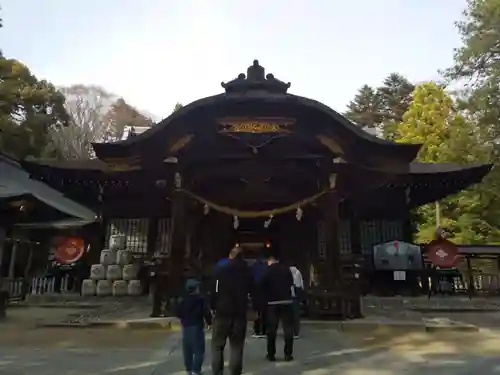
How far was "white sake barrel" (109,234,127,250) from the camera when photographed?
16.5 meters

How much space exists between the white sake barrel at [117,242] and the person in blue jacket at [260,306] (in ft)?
26.3

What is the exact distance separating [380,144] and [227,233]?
630cm

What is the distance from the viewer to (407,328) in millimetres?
10391

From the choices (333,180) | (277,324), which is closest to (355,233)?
(333,180)

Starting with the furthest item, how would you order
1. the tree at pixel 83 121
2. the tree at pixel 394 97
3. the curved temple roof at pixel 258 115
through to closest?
the tree at pixel 394 97 → the tree at pixel 83 121 → the curved temple roof at pixel 258 115

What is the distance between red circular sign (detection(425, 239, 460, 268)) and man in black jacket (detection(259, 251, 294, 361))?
968cm

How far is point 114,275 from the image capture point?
16.0 meters

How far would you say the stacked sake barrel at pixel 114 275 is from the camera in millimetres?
15867

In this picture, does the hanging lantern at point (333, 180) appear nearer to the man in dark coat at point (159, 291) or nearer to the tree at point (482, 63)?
the man in dark coat at point (159, 291)

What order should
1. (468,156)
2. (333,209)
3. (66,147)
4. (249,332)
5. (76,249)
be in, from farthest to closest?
(66,147) → (468,156) → (76,249) → (333,209) → (249,332)

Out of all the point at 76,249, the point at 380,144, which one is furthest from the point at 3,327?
the point at 380,144

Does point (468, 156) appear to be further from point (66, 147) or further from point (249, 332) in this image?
point (66, 147)

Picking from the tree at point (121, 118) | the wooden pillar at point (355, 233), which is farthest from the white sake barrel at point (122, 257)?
the tree at point (121, 118)

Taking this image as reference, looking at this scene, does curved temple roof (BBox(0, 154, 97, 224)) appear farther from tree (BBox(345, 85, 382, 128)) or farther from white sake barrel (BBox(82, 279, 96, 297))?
tree (BBox(345, 85, 382, 128))
